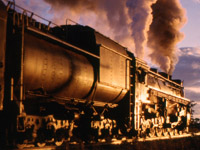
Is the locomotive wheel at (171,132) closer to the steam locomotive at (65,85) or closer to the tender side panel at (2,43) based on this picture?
the steam locomotive at (65,85)

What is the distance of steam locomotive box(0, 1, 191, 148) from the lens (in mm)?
7352

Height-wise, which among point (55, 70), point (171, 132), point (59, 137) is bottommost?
point (171, 132)

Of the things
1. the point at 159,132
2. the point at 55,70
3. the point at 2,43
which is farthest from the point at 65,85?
the point at 159,132

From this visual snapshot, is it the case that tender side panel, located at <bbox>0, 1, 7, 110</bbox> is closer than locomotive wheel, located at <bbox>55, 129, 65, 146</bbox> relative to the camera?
Yes

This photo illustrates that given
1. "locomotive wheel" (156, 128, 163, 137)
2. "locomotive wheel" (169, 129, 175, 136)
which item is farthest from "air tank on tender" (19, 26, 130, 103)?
"locomotive wheel" (169, 129, 175, 136)

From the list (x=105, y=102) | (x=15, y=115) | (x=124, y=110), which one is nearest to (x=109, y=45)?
(x=105, y=102)

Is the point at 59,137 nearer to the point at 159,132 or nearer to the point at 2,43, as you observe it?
the point at 2,43

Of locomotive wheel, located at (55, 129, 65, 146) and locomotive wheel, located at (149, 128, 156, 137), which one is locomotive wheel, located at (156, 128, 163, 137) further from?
locomotive wheel, located at (55, 129, 65, 146)

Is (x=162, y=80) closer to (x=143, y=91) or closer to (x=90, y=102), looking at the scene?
(x=143, y=91)

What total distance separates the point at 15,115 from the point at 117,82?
5706mm

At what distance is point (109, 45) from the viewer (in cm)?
1195

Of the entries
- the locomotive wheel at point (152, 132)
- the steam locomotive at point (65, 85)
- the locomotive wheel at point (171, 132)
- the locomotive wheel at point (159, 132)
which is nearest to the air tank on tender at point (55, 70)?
the steam locomotive at point (65, 85)

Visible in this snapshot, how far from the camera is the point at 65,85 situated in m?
9.45

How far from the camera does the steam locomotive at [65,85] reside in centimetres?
735
